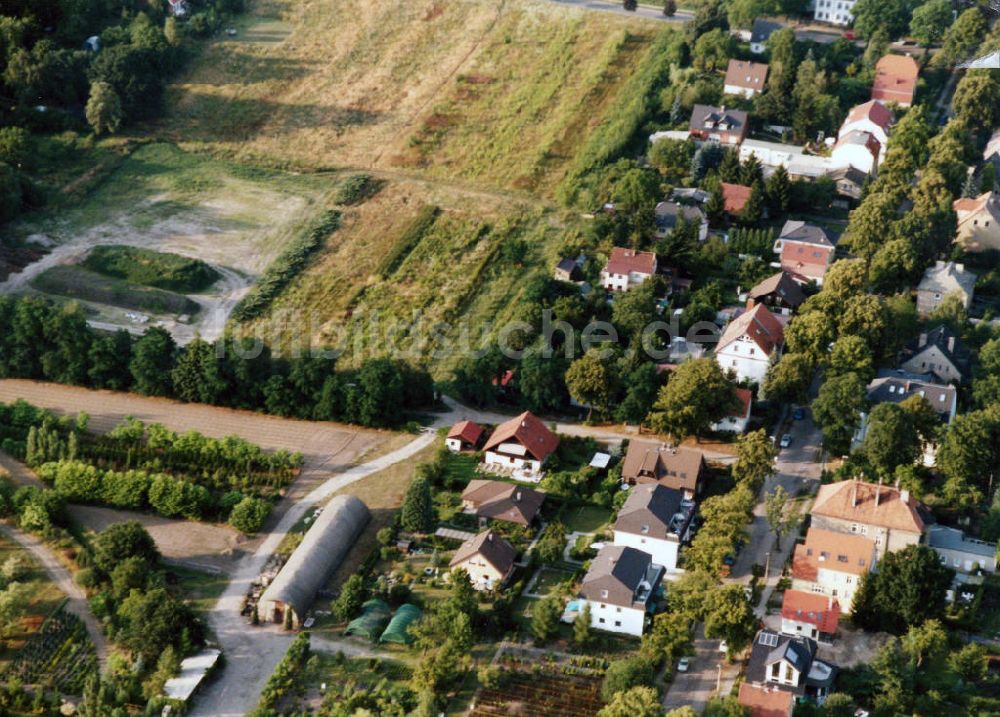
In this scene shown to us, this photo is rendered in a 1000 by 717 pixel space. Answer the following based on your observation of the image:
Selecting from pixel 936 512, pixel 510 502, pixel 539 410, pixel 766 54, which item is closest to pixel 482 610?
pixel 510 502

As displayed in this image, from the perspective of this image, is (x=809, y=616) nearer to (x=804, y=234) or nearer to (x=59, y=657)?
(x=59, y=657)

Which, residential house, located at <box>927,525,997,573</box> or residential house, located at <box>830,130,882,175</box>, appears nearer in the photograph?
residential house, located at <box>927,525,997,573</box>

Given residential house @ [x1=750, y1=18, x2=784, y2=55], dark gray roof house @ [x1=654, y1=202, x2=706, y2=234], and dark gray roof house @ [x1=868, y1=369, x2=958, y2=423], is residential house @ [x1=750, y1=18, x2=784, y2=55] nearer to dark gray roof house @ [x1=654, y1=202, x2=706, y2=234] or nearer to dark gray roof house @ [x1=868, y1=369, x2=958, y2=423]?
dark gray roof house @ [x1=654, y1=202, x2=706, y2=234]

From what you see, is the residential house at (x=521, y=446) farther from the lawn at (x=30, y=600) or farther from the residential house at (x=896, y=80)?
the residential house at (x=896, y=80)

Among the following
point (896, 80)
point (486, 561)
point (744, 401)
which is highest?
point (896, 80)

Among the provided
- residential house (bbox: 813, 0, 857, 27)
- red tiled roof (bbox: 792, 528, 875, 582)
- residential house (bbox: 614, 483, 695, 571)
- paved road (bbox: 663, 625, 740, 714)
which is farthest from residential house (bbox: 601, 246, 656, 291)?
residential house (bbox: 813, 0, 857, 27)

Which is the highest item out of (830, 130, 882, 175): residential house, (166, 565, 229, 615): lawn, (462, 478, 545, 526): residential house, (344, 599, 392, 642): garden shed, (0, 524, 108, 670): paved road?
(830, 130, 882, 175): residential house

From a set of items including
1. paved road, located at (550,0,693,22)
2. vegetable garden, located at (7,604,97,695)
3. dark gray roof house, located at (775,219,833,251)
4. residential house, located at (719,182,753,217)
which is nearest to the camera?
vegetable garden, located at (7,604,97,695)

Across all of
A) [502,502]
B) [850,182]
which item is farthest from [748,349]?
[850,182]
